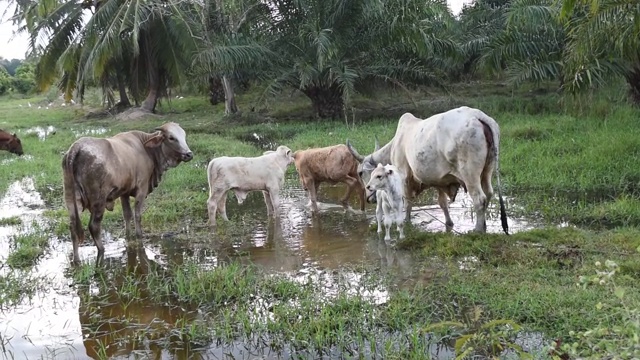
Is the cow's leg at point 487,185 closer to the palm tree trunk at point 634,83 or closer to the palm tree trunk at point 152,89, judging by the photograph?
the palm tree trunk at point 634,83

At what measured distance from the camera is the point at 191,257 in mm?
7203

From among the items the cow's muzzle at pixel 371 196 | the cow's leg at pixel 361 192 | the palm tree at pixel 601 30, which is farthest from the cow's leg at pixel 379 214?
the palm tree at pixel 601 30

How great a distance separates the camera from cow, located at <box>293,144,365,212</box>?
9312 millimetres

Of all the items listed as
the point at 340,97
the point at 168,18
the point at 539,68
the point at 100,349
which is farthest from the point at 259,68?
the point at 100,349

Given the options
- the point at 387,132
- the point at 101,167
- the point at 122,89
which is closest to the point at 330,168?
the point at 101,167

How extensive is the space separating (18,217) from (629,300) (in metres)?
7.95

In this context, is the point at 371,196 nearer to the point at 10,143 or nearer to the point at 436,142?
the point at 436,142

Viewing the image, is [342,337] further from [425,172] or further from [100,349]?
[425,172]

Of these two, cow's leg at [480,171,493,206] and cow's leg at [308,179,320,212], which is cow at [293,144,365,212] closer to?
cow's leg at [308,179,320,212]

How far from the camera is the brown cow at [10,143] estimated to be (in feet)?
48.1

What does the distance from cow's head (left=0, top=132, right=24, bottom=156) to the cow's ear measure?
794cm

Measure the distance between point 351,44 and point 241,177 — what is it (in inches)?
390

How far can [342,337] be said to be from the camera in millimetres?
4672

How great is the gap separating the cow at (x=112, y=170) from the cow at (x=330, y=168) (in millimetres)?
1849
